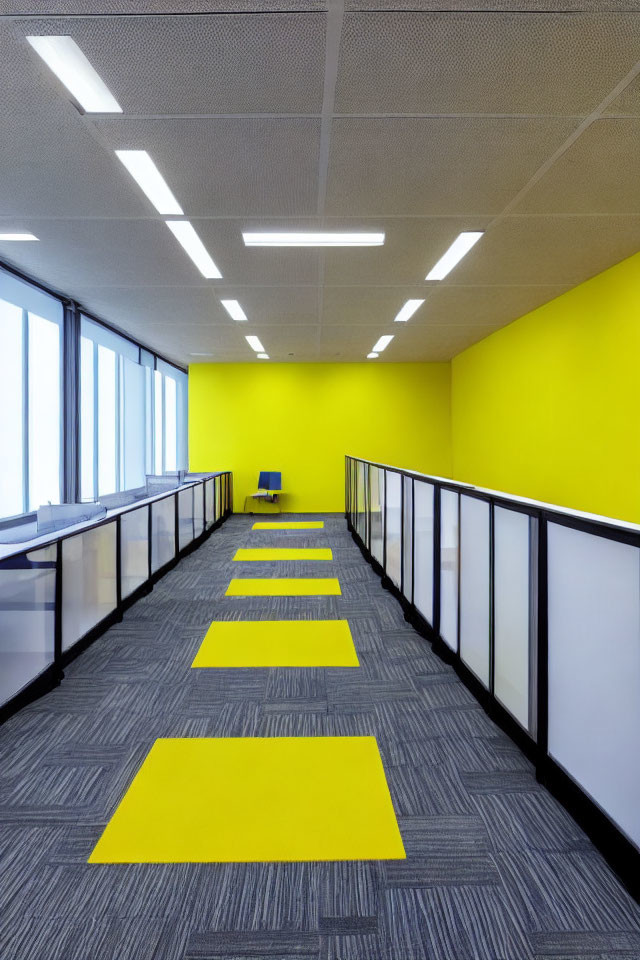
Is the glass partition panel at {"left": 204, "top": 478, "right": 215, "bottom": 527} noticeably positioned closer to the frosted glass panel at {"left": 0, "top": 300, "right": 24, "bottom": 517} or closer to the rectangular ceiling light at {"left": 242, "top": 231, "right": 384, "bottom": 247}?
the frosted glass panel at {"left": 0, "top": 300, "right": 24, "bottom": 517}

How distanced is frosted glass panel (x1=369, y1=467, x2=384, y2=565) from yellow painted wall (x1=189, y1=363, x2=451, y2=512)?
430 cm

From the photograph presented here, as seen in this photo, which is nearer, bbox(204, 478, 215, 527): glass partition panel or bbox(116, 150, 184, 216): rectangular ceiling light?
bbox(116, 150, 184, 216): rectangular ceiling light

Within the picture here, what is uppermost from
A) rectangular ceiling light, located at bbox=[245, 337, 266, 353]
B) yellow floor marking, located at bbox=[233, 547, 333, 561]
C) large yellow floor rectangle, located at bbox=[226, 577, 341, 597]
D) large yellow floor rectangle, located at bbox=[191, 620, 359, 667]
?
rectangular ceiling light, located at bbox=[245, 337, 266, 353]

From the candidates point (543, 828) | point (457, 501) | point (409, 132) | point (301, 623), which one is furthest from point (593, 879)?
point (409, 132)

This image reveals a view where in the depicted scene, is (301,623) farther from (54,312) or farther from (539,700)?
(54,312)

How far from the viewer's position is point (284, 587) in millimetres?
4805

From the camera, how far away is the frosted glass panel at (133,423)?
931 centimetres

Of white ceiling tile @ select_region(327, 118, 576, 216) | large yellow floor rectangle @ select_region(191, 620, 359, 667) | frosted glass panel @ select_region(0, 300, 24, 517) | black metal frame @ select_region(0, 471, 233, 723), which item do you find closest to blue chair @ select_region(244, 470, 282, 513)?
black metal frame @ select_region(0, 471, 233, 723)

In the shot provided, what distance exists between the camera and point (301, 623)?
3807 mm

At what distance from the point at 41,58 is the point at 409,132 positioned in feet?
5.18

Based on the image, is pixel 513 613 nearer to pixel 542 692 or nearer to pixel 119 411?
pixel 542 692

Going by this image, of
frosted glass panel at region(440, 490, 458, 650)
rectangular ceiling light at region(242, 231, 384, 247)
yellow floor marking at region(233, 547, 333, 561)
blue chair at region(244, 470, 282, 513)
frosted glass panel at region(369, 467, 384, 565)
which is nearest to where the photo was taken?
frosted glass panel at region(440, 490, 458, 650)

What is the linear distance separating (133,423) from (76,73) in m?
7.85

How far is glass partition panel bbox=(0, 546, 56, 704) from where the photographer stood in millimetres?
2395
